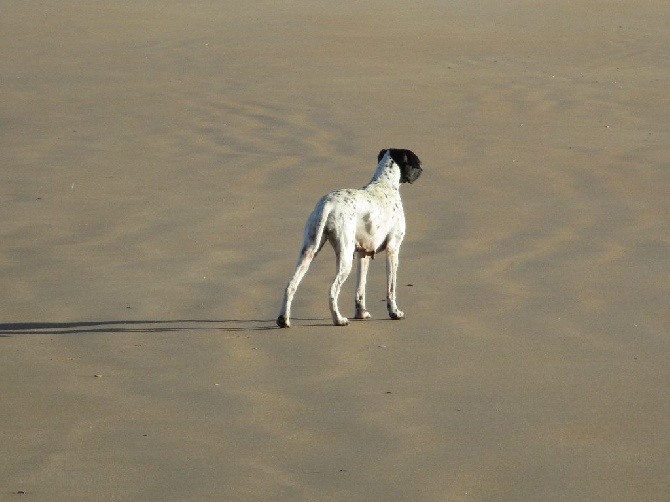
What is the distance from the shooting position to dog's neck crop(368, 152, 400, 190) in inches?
326

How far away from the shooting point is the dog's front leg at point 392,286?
Answer: 25.8 ft

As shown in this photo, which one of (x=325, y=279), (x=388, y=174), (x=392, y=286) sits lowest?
(x=325, y=279)

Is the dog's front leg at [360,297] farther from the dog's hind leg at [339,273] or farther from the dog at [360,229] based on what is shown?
the dog's hind leg at [339,273]

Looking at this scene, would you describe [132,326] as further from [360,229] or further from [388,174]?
[388,174]

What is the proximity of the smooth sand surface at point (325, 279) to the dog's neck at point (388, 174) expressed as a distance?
33.8 inches

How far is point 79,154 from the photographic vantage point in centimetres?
1492

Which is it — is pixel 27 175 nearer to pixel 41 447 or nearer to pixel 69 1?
pixel 41 447

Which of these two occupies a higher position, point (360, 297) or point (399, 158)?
point (399, 158)

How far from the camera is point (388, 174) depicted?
27.2ft

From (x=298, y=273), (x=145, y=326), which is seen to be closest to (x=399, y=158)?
(x=298, y=273)

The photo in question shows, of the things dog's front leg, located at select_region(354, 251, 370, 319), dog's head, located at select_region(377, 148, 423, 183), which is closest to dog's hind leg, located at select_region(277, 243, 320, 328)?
dog's front leg, located at select_region(354, 251, 370, 319)

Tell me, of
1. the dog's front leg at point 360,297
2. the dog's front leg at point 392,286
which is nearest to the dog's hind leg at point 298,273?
the dog's front leg at point 360,297

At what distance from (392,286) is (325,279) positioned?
1464 mm

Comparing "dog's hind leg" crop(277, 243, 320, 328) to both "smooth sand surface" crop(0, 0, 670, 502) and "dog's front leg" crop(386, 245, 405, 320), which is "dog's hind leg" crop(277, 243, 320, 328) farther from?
"dog's front leg" crop(386, 245, 405, 320)
